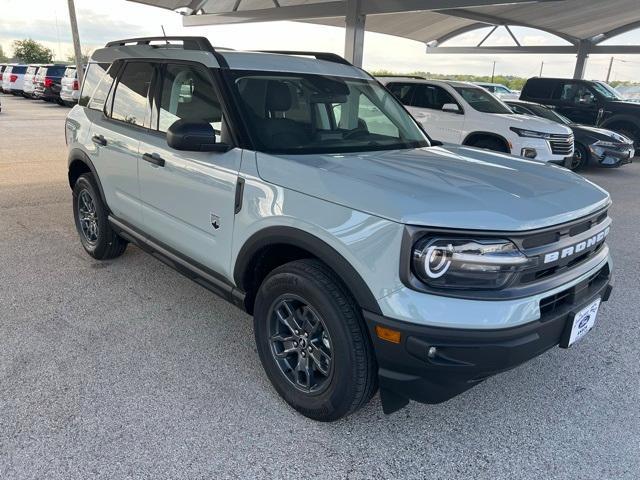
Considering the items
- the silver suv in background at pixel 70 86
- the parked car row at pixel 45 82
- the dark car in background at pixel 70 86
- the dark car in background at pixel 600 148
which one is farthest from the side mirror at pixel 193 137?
the dark car in background at pixel 70 86

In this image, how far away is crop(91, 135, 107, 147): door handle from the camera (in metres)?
4.01

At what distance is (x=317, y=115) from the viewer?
3.17 m

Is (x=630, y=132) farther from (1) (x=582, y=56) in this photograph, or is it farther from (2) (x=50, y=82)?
(2) (x=50, y=82)

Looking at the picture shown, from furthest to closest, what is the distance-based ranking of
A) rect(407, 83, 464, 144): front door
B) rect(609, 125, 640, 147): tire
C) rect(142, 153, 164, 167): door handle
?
rect(609, 125, 640, 147): tire, rect(407, 83, 464, 144): front door, rect(142, 153, 164, 167): door handle

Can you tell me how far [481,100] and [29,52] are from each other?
5722 centimetres

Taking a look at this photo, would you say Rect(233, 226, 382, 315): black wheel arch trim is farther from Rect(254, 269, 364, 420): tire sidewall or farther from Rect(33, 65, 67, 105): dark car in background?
Rect(33, 65, 67, 105): dark car in background

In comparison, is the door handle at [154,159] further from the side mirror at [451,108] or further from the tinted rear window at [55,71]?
the tinted rear window at [55,71]

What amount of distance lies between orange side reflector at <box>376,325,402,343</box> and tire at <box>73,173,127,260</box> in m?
3.04

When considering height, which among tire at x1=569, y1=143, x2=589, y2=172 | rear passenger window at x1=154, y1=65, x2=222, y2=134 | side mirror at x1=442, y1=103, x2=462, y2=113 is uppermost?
rear passenger window at x1=154, y1=65, x2=222, y2=134

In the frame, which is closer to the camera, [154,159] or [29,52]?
[154,159]

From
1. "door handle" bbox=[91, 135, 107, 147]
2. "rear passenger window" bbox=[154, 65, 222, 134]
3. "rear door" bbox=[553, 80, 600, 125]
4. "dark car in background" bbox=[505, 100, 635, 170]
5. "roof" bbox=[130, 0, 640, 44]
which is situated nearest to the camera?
"rear passenger window" bbox=[154, 65, 222, 134]

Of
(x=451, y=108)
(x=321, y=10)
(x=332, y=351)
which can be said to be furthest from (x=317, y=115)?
(x=321, y=10)

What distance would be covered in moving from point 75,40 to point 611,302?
23.0 m

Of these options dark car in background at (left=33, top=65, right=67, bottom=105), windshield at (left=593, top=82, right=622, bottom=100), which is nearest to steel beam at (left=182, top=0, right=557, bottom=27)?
windshield at (left=593, top=82, right=622, bottom=100)
